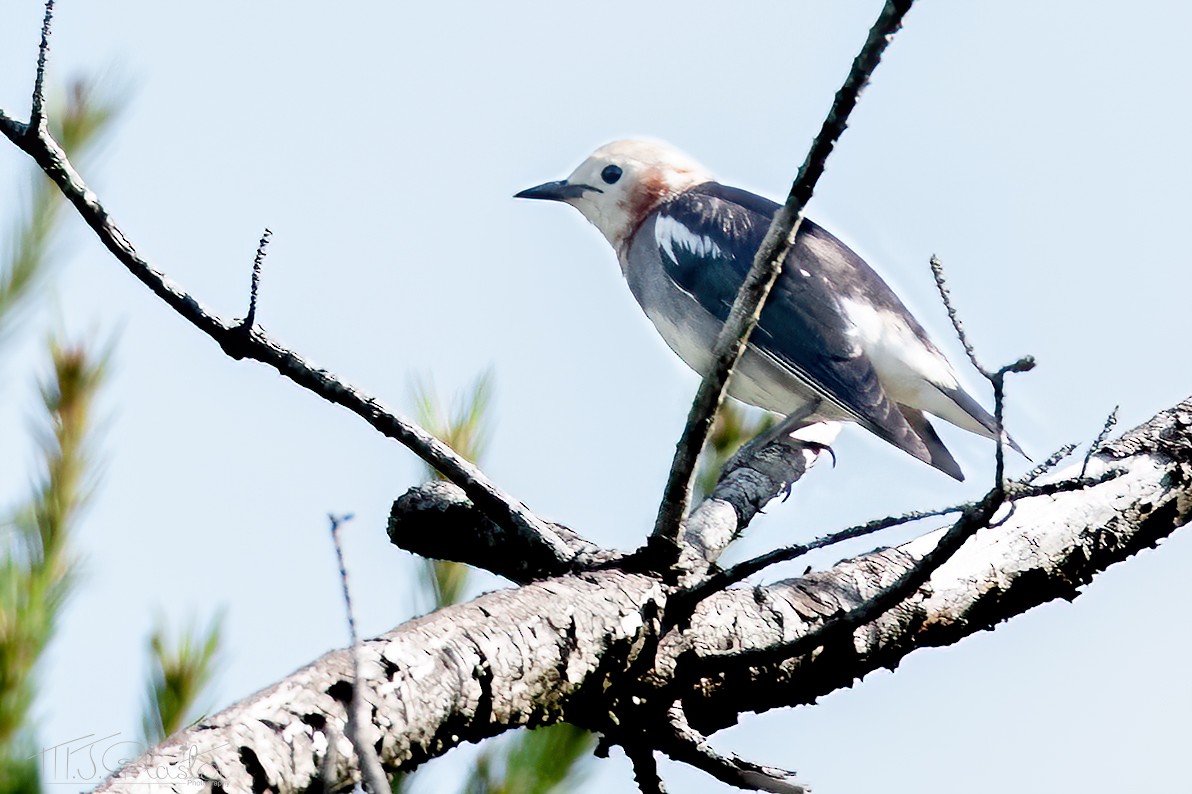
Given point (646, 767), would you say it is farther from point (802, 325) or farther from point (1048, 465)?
point (802, 325)

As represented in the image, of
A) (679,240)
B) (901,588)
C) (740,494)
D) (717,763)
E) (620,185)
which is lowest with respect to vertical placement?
(717,763)

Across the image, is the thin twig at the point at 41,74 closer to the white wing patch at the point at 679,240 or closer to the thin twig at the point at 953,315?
the thin twig at the point at 953,315

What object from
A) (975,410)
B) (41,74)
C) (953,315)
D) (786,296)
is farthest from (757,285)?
(786,296)

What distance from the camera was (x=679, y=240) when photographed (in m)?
5.91

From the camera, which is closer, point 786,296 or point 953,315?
point 953,315

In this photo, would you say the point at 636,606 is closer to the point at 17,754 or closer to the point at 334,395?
the point at 334,395

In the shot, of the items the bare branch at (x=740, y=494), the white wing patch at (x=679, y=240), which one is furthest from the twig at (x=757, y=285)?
the white wing patch at (x=679, y=240)

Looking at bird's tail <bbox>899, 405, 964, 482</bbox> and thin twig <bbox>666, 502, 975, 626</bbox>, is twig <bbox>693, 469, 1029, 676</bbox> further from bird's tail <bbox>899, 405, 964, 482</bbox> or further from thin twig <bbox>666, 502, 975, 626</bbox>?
bird's tail <bbox>899, 405, 964, 482</bbox>

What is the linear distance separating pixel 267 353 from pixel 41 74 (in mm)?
582

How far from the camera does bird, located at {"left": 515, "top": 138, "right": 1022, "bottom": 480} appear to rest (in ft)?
17.3

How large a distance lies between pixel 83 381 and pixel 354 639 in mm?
2298

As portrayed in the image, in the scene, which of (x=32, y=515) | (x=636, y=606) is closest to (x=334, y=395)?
(x=636, y=606)

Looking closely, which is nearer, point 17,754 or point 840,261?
point 17,754

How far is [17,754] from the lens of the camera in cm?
279
